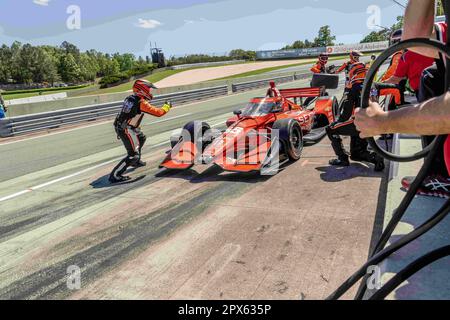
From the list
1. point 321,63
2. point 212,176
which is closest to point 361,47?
point 321,63

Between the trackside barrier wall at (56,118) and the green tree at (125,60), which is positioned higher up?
the green tree at (125,60)

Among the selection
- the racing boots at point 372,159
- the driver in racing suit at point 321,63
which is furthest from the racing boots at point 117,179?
the driver in racing suit at point 321,63

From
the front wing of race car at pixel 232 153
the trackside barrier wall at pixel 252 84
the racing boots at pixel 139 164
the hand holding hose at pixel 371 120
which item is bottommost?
the racing boots at pixel 139 164

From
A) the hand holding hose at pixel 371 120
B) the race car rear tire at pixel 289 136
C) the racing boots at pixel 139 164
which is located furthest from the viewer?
the racing boots at pixel 139 164

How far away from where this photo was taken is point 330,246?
12.2 ft

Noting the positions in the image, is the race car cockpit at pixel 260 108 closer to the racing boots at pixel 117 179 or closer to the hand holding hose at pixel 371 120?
the racing boots at pixel 117 179

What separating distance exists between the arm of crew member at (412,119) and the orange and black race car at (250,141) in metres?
4.45

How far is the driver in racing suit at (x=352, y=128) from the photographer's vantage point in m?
6.36

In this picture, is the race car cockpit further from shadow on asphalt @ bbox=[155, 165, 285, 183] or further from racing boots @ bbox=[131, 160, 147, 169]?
racing boots @ bbox=[131, 160, 147, 169]

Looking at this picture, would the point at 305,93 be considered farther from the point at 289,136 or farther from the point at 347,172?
the point at 347,172

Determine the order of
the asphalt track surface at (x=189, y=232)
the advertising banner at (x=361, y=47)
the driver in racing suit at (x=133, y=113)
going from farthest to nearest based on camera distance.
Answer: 1. the advertising banner at (x=361, y=47)
2. the driver in racing suit at (x=133, y=113)
3. the asphalt track surface at (x=189, y=232)

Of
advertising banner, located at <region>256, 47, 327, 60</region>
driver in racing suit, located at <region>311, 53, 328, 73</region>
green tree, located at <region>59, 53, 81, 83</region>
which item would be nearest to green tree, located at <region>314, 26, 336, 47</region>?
advertising banner, located at <region>256, 47, 327, 60</region>

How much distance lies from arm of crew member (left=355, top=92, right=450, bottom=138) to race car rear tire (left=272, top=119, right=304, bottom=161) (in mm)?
5138

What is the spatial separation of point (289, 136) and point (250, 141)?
2.39 ft
